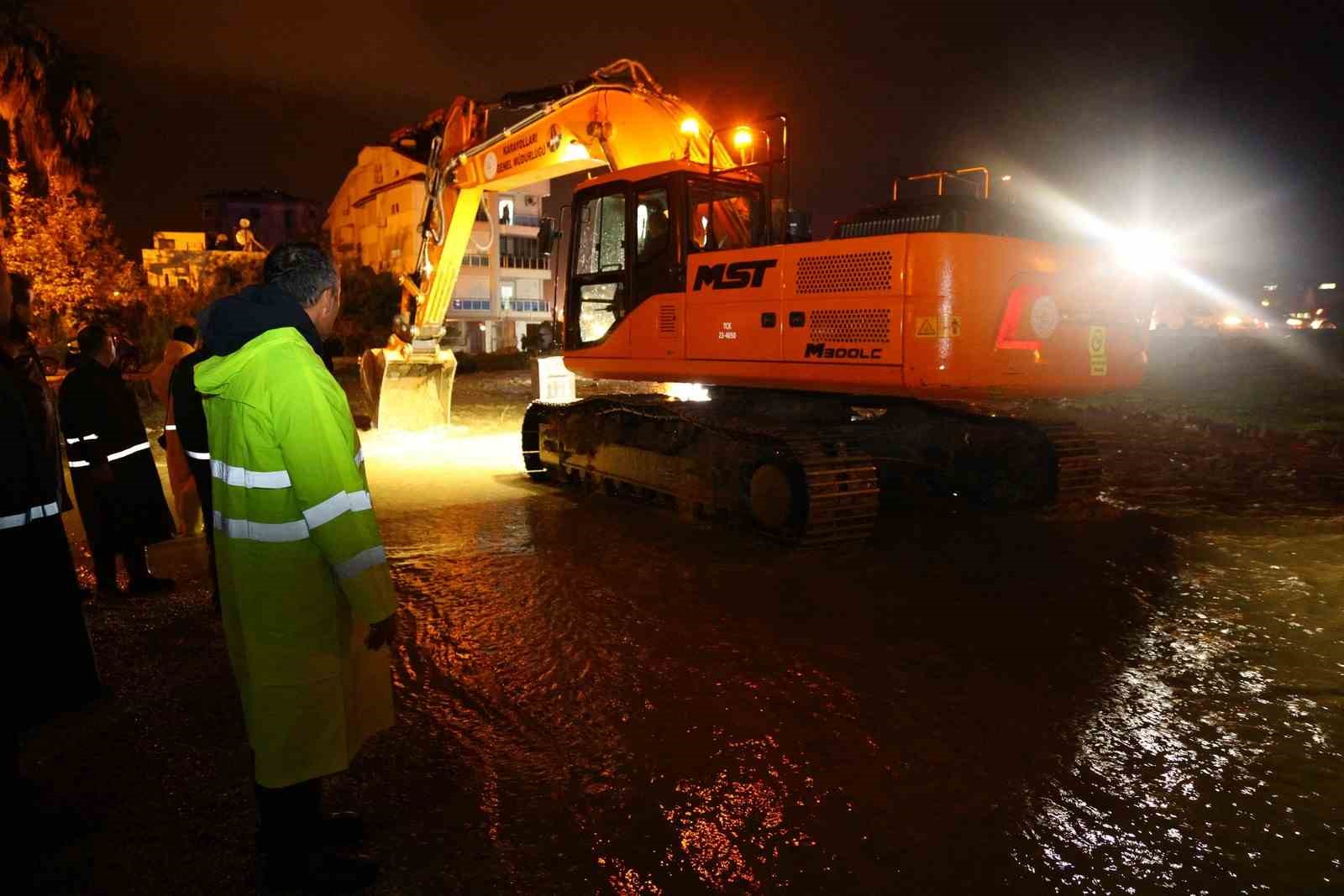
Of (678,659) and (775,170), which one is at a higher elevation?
(775,170)

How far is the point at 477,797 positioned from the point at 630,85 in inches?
308

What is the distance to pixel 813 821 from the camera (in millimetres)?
3230

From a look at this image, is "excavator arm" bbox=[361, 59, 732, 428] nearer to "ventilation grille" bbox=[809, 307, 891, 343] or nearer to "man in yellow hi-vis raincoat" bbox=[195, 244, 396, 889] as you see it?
"ventilation grille" bbox=[809, 307, 891, 343]

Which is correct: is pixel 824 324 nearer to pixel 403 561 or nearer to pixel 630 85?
pixel 403 561

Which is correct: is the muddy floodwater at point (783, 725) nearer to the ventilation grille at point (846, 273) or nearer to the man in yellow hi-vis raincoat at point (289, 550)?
the man in yellow hi-vis raincoat at point (289, 550)

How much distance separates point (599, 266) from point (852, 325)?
299 centimetres

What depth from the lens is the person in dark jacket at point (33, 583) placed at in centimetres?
313

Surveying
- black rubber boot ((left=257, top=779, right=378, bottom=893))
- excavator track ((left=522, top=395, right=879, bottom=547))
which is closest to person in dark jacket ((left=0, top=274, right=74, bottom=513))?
black rubber boot ((left=257, top=779, right=378, bottom=893))

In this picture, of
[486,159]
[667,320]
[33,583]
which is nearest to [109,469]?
[33,583]

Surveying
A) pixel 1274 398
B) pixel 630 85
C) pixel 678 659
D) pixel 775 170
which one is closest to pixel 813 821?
pixel 678 659

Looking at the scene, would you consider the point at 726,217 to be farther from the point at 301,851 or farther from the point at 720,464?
the point at 301,851

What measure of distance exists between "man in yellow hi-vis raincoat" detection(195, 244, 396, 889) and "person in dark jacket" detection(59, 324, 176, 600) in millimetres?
3474

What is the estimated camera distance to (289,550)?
258cm

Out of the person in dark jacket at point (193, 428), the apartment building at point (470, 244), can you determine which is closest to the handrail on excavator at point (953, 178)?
the person in dark jacket at point (193, 428)
